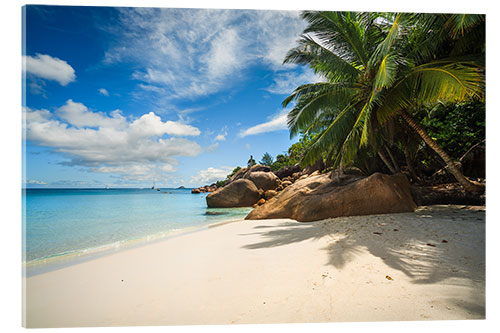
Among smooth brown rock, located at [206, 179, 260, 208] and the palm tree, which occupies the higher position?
the palm tree

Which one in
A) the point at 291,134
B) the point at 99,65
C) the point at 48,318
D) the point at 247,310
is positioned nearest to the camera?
the point at 247,310

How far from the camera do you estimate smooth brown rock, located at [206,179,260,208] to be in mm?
12944

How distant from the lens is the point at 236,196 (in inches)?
510

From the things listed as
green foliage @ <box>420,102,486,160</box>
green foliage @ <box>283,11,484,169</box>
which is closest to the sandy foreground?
green foliage @ <box>283,11,484,169</box>

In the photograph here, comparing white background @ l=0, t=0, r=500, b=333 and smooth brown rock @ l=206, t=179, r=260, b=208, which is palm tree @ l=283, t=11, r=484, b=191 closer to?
white background @ l=0, t=0, r=500, b=333

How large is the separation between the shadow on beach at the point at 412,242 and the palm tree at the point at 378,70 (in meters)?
1.54

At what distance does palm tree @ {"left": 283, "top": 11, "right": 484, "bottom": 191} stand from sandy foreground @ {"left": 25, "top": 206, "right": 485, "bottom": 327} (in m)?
2.06

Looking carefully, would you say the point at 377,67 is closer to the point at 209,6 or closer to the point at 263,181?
the point at 209,6

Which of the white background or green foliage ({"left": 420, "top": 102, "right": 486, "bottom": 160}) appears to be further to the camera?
green foliage ({"left": 420, "top": 102, "right": 486, "bottom": 160})

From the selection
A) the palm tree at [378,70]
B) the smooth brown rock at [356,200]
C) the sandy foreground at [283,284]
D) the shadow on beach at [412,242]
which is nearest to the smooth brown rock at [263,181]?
the smooth brown rock at [356,200]

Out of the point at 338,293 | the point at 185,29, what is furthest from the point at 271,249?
the point at 185,29

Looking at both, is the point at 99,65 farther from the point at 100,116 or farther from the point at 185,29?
the point at 185,29
